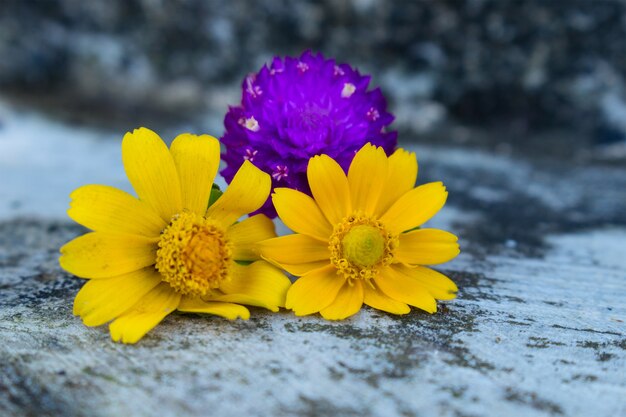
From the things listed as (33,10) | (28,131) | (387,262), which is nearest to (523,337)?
(387,262)

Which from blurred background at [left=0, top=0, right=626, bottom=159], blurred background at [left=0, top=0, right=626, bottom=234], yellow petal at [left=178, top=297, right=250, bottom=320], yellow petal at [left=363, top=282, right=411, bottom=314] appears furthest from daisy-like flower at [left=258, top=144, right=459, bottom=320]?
blurred background at [left=0, top=0, right=626, bottom=159]

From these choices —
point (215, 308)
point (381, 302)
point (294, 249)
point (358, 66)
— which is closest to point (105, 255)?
point (215, 308)

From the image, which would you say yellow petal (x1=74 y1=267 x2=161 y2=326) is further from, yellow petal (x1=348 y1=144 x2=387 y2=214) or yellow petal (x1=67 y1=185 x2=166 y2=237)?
yellow petal (x1=348 y1=144 x2=387 y2=214)

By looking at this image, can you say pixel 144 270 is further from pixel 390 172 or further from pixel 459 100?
pixel 459 100

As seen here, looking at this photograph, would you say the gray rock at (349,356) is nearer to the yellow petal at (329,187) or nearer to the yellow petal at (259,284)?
the yellow petal at (259,284)

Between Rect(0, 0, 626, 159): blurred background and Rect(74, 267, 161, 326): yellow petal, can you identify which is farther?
Rect(0, 0, 626, 159): blurred background

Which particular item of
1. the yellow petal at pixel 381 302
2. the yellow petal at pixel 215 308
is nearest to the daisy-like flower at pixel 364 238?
the yellow petal at pixel 381 302

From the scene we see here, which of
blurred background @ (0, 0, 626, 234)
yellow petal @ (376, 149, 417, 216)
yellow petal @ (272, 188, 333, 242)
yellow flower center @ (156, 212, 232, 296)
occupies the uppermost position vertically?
blurred background @ (0, 0, 626, 234)
